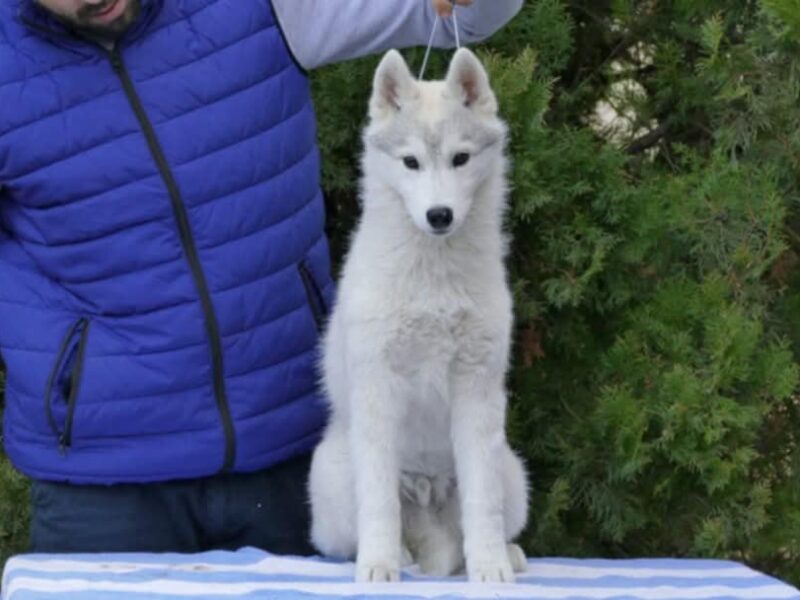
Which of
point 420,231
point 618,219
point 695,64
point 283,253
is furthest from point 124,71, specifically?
point 695,64

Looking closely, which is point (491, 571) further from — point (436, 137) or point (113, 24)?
point (113, 24)

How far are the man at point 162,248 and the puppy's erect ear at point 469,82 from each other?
269mm

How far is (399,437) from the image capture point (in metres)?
3.09

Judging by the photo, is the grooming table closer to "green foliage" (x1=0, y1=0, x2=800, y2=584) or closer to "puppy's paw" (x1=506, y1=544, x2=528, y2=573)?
"puppy's paw" (x1=506, y1=544, x2=528, y2=573)

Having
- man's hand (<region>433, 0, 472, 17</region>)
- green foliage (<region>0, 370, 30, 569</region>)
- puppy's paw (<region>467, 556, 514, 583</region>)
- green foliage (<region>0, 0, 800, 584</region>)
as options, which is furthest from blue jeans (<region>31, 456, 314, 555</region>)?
man's hand (<region>433, 0, 472, 17</region>)

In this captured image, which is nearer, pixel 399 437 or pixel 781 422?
pixel 399 437

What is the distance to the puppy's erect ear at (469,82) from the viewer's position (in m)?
2.91

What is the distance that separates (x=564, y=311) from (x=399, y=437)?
1.08 metres

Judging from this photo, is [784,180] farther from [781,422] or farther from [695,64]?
[781,422]

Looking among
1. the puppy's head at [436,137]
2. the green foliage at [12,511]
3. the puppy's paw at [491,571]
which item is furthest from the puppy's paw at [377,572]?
the green foliage at [12,511]

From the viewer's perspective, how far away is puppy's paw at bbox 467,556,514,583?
117 inches

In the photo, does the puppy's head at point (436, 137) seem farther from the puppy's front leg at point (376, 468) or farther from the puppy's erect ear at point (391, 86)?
the puppy's front leg at point (376, 468)

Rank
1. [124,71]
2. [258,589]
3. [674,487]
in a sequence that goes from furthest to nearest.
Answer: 1. [674,487]
2. [124,71]
3. [258,589]

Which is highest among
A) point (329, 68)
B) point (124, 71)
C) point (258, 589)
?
point (329, 68)
